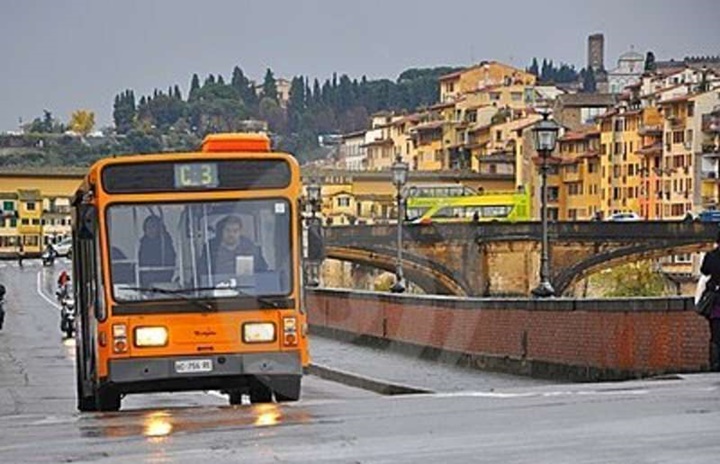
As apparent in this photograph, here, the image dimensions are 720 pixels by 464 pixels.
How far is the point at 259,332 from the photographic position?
Answer: 19.2 meters

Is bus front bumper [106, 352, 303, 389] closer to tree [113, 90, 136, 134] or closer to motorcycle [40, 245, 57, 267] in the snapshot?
tree [113, 90, 136, 134]

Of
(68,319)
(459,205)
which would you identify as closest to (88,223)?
(68,319)

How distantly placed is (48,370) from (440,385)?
11.8m

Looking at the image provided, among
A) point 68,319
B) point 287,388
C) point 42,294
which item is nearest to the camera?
point 287,388

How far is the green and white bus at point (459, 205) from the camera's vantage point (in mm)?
115750

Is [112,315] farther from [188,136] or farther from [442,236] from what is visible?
[442,236]

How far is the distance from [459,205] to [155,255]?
3903 inches

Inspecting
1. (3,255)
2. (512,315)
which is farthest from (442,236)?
(512,315)

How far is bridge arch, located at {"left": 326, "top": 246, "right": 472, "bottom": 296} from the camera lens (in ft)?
329

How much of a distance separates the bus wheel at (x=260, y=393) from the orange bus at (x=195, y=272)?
0.12 metres

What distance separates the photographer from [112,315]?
62.4 feet

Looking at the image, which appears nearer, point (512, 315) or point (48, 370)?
point (512, 315)

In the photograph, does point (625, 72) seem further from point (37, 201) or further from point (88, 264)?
point (88, 264)

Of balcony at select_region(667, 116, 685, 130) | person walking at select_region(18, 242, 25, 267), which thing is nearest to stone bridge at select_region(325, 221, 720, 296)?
balcony at select_region(667, 116, 685, 130)
